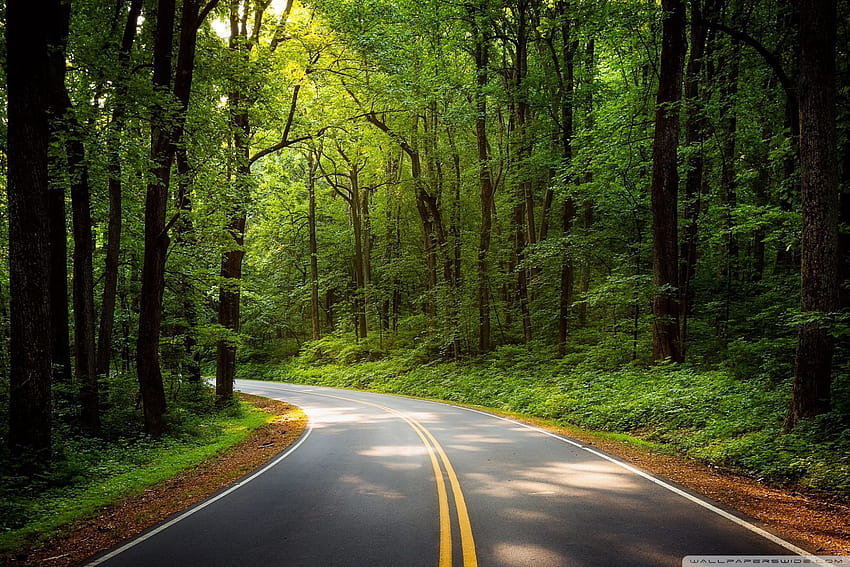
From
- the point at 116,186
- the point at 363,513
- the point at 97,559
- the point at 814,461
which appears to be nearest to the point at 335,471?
the point at 363,513

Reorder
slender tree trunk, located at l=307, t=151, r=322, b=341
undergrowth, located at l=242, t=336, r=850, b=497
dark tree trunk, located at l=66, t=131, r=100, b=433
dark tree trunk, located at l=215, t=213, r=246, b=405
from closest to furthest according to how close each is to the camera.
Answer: undergrowth, located at l=242, t=336, r=850, b=497 → dark tree trunk, located at l=66, t=131, r=100, b=433 → dark tree trunk, located at l=215, t=213, r=246, b=405 → slender tree trunk, located at l=307, t=151, r=322, b=341

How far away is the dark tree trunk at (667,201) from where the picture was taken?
1418 cm

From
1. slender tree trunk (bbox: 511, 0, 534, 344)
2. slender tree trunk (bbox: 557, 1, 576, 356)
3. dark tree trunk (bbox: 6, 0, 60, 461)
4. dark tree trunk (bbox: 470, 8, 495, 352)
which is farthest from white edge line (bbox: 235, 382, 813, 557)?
dark tree trunk (bbox: 470, 8, 495, 352)

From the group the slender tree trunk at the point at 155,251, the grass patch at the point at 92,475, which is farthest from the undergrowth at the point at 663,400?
the slender tree trunk at the point at 155,251

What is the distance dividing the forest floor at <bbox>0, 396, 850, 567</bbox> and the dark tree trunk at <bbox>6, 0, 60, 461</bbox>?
2397 mm

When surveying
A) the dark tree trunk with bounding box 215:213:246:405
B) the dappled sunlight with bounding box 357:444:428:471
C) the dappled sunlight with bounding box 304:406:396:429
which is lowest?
the dappled sunlight with bounding box 304:406:396:429

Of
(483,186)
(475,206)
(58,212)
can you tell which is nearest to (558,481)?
(58,212)

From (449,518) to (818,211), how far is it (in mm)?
Result: 7401

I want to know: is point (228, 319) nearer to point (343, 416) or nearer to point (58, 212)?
point (343, 416)

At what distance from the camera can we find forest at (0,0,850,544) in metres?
8.36

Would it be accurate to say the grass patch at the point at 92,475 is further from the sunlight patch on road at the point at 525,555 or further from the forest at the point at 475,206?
the sunlight patch on road at the point at 525,555

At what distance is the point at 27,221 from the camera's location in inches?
326

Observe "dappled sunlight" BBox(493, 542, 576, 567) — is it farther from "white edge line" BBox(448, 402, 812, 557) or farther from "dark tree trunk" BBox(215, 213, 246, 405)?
"dark tree trunk" BBox(215, 213, 246, 405)

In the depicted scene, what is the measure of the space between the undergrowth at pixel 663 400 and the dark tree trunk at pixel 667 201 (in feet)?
3.61
